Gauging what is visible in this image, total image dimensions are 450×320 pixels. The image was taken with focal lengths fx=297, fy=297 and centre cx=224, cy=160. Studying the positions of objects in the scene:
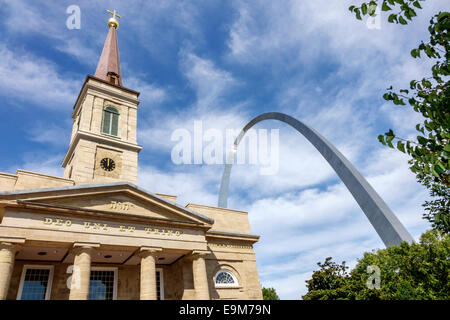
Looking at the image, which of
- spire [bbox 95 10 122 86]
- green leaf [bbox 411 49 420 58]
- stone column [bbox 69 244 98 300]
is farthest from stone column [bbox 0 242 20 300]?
spire [bbox 95 10 122 86]

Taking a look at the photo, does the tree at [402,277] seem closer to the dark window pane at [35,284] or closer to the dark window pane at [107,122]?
the dark window pane at [35,284]

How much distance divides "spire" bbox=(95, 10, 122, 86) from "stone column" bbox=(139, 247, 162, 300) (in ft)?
77.4

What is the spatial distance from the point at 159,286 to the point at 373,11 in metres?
24.0

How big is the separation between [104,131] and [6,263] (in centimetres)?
1804

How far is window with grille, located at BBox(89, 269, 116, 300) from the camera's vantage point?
21.5m

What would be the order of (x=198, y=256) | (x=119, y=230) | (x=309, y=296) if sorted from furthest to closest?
(x=309, y=296) < (x=198, y=256) < (x=119, y=230)

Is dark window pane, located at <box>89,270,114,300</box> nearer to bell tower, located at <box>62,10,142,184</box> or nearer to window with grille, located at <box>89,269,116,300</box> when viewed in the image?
window with grille, located at <box>89,269,116,300</box>

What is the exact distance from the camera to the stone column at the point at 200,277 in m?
21.0

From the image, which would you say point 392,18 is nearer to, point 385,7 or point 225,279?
point 385,7

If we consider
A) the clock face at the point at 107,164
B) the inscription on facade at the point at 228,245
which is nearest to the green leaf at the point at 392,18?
the inscription on facade at the point at 228,245

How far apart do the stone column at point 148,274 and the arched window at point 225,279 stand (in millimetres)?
6716

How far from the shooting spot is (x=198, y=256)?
878 inches
